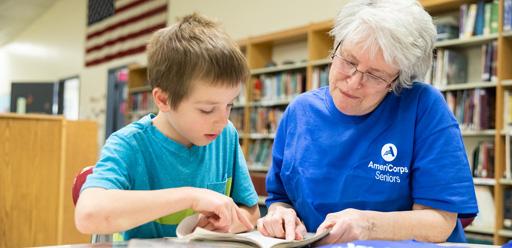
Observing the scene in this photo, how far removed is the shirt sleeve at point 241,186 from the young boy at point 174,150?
2.0 inches

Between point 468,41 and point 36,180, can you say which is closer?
point 36,180

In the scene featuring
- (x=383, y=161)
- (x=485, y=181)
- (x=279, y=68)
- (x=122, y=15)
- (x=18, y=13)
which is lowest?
(x=485, y=181)

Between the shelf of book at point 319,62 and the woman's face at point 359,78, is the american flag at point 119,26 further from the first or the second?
the woman's face at point 359,78

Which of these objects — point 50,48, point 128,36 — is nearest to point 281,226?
point 128,36

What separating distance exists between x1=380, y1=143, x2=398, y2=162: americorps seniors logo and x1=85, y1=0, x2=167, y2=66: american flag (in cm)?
632

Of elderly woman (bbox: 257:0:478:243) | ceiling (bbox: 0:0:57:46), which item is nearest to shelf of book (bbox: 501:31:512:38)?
elderly woman (bbox: 257:0:478:243)

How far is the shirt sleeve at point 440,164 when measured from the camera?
1.29 m

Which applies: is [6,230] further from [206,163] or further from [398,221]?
[398,221]

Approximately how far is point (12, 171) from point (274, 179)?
248 centimetres

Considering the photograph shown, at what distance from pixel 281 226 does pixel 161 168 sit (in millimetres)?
318

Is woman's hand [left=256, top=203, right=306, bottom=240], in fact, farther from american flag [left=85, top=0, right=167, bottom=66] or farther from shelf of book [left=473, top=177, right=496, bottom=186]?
american flag [left=85, top=0, right=167, bottom=66]

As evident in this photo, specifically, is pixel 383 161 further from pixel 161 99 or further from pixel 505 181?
pixel 505 181

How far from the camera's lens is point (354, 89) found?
1.40 m

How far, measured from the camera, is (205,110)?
47.2 inches
